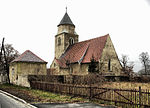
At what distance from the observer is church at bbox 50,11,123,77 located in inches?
1241

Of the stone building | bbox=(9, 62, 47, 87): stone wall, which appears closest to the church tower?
the stone building

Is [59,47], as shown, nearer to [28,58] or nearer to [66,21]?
[66,21]

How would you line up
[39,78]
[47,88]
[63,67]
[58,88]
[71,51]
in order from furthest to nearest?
[71,51] < [63,67] < [39,78] < [47,88] < [58,88]

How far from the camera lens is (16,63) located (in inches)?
1093

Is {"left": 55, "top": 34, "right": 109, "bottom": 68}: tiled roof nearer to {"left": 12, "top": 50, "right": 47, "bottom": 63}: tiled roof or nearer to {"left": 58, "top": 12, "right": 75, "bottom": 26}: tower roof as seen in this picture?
{"left": 58, "top": 12, "right": 75, "bottom": 26}: tower roof

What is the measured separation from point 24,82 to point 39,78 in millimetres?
2840

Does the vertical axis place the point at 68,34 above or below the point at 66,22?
below

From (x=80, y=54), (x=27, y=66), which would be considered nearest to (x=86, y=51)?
(x=80, y=54)

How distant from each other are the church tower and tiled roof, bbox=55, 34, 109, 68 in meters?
3.35

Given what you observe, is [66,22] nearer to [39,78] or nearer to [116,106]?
[39,78]

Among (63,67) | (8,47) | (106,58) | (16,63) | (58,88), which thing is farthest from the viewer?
(8,47)

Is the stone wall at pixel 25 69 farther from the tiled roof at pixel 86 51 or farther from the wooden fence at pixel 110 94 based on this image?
the wooden fence at pixel 110 94

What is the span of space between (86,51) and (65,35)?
9849 millimetres

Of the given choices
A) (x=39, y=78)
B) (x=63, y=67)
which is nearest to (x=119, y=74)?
(x=63, y=67)
